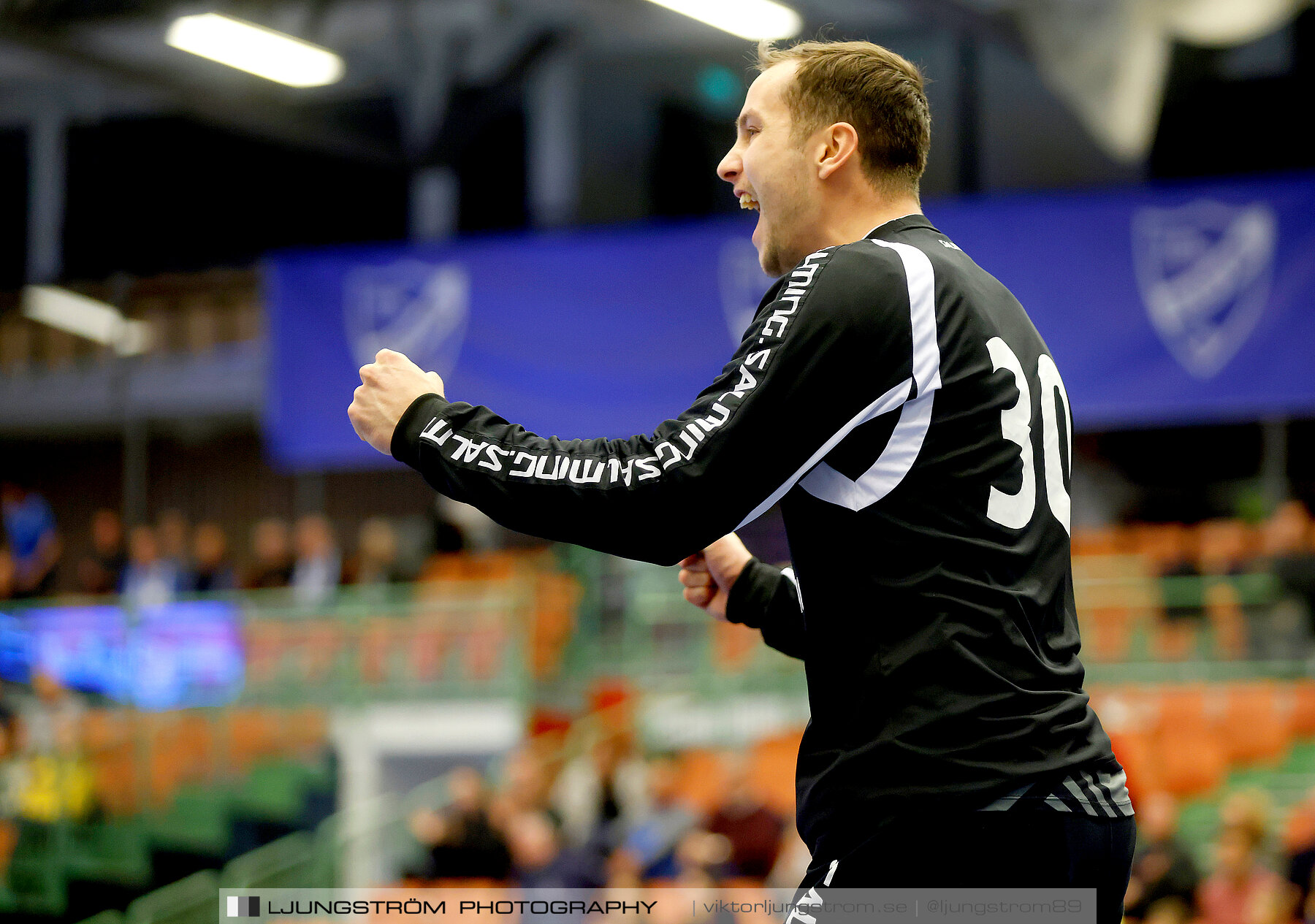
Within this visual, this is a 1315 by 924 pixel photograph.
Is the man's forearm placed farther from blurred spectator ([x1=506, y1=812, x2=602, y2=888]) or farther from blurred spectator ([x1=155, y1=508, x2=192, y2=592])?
blurred spectator ([x1=155, y1=508, x2=192, y2=592])

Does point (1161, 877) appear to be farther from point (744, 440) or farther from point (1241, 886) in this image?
point (744, 440)

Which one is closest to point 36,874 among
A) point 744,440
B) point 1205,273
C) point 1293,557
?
point 1205,273

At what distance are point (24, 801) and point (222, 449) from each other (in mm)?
9136

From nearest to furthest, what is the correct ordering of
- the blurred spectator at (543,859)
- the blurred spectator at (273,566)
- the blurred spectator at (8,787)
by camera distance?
the blurred spectator at (543,859) → the blurred spectator at (8,787) → the blurred spectator at (273,566)

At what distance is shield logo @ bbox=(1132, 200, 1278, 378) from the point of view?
9.15 meters

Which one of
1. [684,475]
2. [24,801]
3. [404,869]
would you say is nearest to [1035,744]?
[684,475]

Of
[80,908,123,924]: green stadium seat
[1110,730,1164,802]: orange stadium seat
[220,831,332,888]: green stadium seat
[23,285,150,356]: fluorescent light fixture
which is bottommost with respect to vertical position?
[80,908,123,924]: green stadium seat

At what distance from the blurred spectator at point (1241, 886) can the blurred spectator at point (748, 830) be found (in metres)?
2.20

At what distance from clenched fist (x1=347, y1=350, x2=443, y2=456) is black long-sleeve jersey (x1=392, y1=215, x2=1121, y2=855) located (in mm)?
46

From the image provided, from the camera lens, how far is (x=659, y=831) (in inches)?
320

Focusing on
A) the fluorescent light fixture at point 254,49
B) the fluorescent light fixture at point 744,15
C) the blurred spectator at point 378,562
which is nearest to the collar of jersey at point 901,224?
the fluorescent light fixture at point 744,15

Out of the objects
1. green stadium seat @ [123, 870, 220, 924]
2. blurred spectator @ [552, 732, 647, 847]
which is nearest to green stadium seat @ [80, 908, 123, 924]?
green stadium seat @ [123, 870, 220, 924]

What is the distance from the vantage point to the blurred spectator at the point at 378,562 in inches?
449

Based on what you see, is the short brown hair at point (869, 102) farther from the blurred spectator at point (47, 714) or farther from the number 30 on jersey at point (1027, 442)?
the blurred spectator at point (47, 714)
